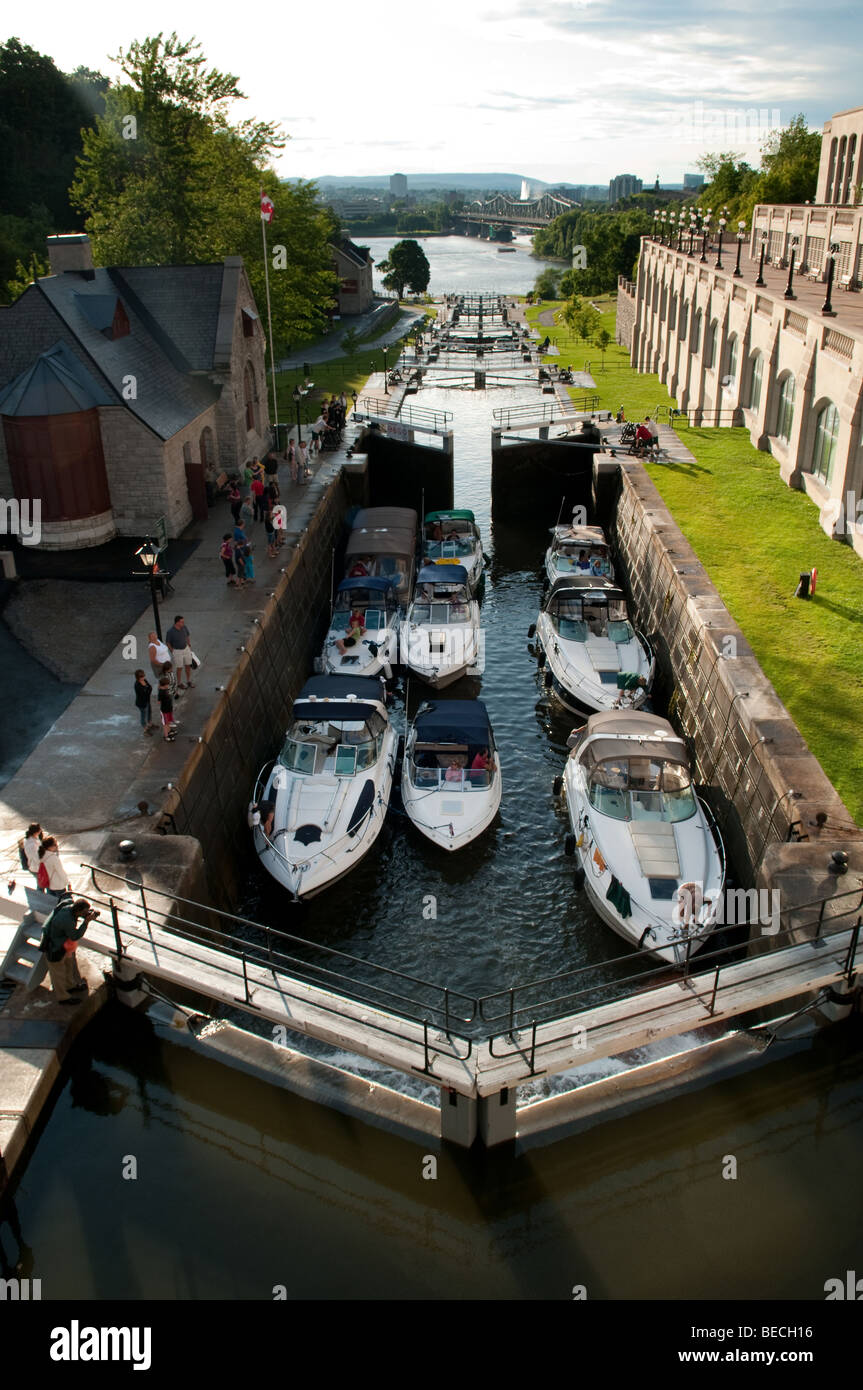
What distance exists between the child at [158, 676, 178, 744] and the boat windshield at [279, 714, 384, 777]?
2688mm

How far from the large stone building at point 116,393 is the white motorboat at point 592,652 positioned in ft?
41.2

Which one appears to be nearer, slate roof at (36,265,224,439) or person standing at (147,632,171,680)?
person standing at (147,632,171,680)

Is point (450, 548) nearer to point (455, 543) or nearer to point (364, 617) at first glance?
point (455, 543)

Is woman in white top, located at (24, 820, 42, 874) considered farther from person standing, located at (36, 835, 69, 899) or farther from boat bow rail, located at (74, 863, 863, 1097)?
boat bow rail, located at (74, 863, 863, 1097)

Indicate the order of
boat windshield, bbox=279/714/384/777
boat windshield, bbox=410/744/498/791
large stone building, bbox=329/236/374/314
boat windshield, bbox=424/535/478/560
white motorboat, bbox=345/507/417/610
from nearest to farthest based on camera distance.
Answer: boat windshield, bbox=279/714/384/777 < boat windshield, bbox=410/744/498/791 < white motorboat, bbox=345/507/417/610 < boat windshield, bbox=424/535/478/560 < large stone building, bbox=329/236/374/314

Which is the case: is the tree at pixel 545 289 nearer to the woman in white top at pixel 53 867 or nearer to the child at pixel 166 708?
the child at pixel 166 708

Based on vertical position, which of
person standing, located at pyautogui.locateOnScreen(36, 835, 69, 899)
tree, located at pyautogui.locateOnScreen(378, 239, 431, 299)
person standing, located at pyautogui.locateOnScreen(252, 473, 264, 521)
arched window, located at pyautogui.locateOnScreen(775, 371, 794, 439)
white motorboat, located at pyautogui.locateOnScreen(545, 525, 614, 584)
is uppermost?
tree, located at pyautogui.locateOnScreen(378, 239, 431, 299)

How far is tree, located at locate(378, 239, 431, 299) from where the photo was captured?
125m

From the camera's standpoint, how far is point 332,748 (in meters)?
20.9

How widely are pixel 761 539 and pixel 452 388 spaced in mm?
41001

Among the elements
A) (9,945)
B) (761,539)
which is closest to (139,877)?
(9,945)

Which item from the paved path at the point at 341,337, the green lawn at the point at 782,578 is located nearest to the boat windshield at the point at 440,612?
the green lawn at the point at 782,578

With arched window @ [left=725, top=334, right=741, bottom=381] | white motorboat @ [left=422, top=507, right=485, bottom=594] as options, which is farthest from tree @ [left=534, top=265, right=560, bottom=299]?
white motorboat @ [left=422, top=507, right=485, bottom=594]

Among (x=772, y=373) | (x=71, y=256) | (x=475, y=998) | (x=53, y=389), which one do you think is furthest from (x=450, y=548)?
(x=475, y=998)
